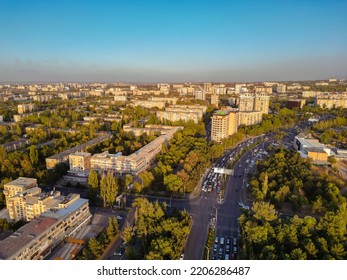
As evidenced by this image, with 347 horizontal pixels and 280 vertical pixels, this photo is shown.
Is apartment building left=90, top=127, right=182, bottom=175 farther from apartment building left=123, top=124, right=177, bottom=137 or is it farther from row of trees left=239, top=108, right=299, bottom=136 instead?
row of trees left=239, top=108, right=299, bottom=136

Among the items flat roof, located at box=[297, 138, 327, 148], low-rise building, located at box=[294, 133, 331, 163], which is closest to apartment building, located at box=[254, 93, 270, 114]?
flat roof, located at box=[297, 138, 327, 148]

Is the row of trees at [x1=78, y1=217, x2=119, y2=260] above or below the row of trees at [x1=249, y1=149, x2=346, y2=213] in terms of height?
below

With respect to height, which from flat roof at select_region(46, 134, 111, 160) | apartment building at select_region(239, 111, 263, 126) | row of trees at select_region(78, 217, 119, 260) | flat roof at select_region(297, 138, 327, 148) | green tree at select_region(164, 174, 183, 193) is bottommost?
row of trees at select_region(78, 217, 119, 260)

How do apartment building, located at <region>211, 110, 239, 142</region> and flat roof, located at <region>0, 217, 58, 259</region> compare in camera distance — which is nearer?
flat roof, located at <region>0, 217, 58, 259</region>

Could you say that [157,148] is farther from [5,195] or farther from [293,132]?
[293,132]

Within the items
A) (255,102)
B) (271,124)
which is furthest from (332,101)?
(271,124)

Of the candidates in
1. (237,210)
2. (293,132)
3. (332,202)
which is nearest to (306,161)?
(332,202)

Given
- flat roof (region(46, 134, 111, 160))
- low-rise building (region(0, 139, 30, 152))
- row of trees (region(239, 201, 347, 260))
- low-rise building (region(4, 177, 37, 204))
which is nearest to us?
row of trees (region(239, 201, 347, 260))
